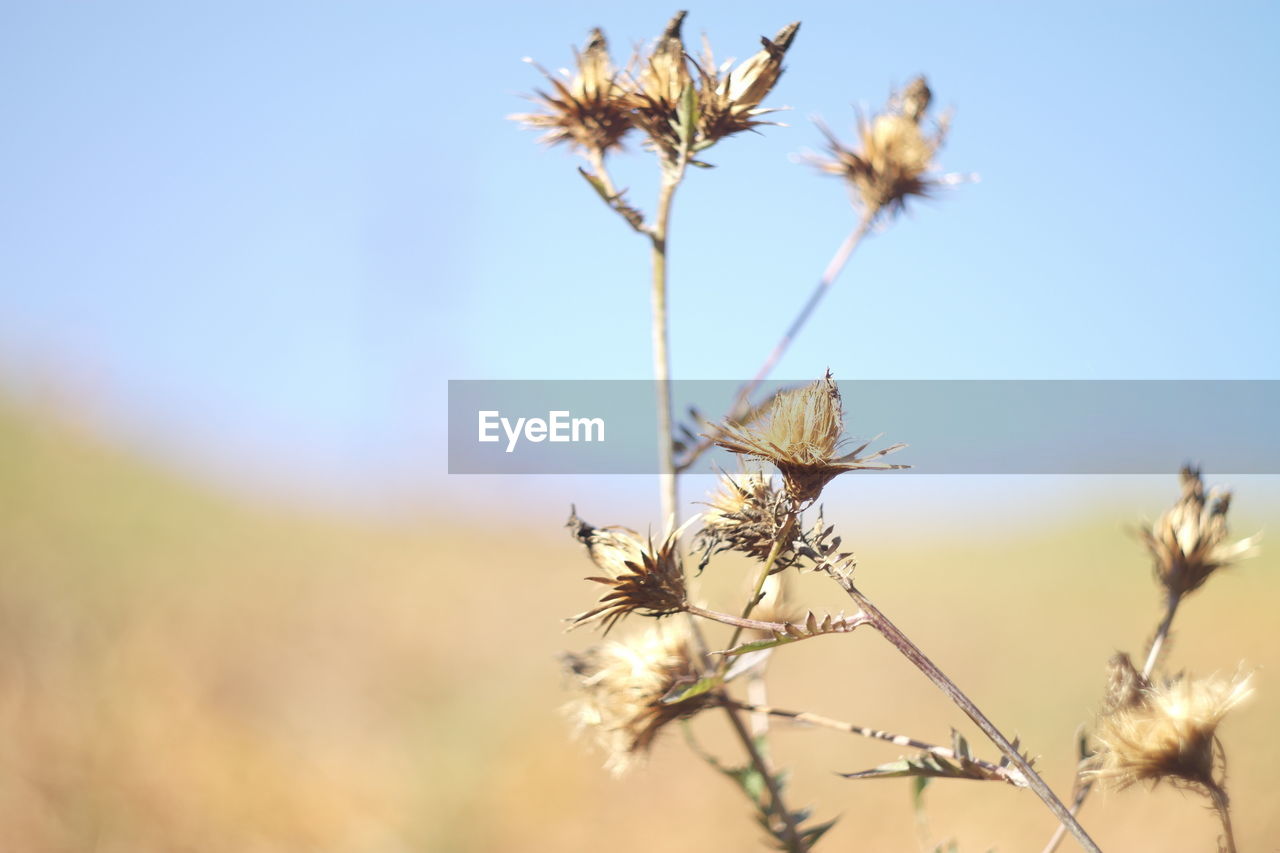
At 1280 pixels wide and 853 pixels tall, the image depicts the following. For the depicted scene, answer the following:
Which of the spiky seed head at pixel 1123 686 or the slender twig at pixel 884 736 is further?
the spiky seed head at pixel 1123 686

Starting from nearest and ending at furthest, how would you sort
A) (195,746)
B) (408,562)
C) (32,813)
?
(32,813), (195,746), (408,562)

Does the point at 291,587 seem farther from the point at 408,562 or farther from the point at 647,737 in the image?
the point at 647,737

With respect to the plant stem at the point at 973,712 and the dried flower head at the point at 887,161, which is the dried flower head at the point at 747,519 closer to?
the plant stem at the point at 973,712

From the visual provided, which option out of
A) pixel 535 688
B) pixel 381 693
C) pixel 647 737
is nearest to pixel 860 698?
pixel 535 688

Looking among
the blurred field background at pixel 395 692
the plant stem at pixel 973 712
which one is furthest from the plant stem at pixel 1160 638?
the blurred field background at pixel 395 692

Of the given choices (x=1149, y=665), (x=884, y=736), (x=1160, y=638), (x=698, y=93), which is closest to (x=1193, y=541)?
(x=1160, y=638)
